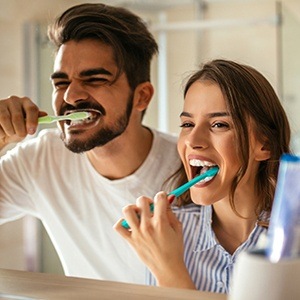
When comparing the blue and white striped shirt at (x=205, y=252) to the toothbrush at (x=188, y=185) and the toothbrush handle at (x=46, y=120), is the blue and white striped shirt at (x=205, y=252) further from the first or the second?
the toothbrush handle at (x=46, y=120)

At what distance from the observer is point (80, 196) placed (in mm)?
1166

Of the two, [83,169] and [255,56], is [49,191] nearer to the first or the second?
[83,169]

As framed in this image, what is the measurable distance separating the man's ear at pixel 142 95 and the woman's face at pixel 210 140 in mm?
313

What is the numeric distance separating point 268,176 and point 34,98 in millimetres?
1526

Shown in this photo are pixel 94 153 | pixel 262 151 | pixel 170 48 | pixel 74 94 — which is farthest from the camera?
pixel 170 48

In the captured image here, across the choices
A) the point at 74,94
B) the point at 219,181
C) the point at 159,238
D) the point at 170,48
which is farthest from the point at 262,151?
the point at 170,48

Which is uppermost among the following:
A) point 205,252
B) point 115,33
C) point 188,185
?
point 115,33

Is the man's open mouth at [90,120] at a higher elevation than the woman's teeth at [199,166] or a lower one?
higher

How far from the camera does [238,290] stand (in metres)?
0.41

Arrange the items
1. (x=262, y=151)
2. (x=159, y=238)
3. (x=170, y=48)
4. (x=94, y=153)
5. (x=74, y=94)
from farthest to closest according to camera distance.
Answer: (x=170, y=48) < (x=94, y=153) < (x=74, y=94) < (x=262, y=151) < (x=159, y=238)

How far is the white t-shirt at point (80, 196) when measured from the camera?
1126 mm

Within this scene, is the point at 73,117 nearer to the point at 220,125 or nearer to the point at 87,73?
the point at 87,73

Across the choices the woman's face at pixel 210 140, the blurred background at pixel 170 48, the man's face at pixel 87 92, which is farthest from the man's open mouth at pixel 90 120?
the blurred background at pixel 170 48

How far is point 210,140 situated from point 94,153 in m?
0.35
